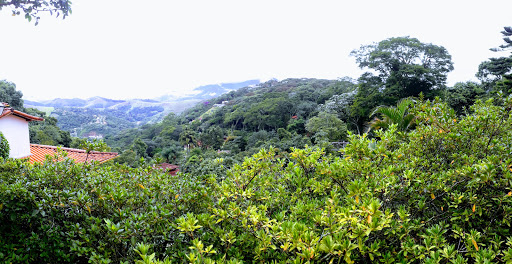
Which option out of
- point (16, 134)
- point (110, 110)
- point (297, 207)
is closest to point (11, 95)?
point (16, 134)

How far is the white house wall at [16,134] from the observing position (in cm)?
671

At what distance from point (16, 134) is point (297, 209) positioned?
28.6 ft

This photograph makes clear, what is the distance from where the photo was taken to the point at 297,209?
5.11ft

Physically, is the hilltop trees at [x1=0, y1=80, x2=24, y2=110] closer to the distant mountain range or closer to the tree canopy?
the tree canopy

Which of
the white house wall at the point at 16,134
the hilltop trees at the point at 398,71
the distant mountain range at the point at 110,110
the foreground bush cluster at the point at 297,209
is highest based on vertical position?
the hilltop trees at the point at 398,71

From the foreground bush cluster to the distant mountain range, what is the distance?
169ft

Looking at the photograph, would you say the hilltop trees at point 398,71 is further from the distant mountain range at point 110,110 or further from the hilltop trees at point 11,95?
the distant mountain range at point 110,110

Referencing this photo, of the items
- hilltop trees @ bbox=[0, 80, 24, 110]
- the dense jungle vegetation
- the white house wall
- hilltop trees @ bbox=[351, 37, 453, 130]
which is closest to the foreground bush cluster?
the dense jungle vegetation

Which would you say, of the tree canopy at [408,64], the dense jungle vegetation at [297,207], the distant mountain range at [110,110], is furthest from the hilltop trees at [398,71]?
the distant mountain range at [110,110]

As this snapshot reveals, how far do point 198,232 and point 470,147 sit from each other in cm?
213

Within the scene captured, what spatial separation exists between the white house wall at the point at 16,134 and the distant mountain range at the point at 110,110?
1736 inches

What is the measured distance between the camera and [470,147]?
2.03m

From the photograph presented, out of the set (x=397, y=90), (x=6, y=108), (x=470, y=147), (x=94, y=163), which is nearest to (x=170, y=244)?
(x=94, y=163)

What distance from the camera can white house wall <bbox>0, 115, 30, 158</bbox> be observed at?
22.0 ft
